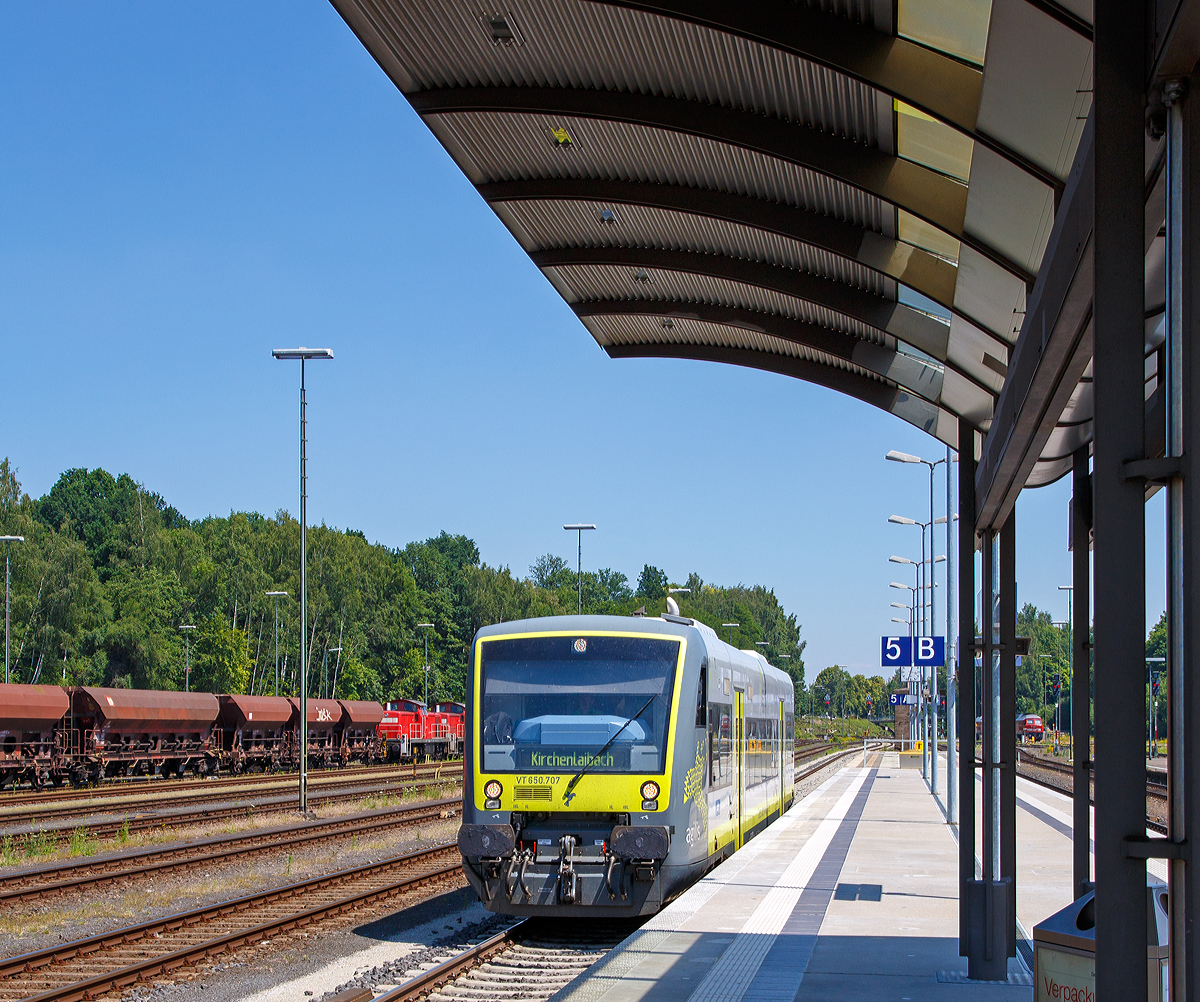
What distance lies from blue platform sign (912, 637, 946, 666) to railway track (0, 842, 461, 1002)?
1110 centimetres

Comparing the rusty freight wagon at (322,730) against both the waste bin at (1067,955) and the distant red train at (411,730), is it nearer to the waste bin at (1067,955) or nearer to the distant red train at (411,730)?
the distant red train at (411,730)

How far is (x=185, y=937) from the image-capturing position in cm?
1209

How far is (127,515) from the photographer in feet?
330

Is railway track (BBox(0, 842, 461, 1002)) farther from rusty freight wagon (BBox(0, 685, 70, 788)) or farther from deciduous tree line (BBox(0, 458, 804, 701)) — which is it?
deciduous tree line (BBox(0, 458, 804, 701))

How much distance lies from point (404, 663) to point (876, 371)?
94.7 meters

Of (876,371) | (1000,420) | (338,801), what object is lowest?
(338,801)

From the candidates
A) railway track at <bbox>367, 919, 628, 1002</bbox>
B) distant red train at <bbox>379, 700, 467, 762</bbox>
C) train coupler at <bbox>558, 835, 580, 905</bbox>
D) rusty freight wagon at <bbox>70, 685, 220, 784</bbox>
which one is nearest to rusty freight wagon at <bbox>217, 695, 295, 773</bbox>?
rusty freight wagon at <bbox>70, 685, 220, 784</bbox>

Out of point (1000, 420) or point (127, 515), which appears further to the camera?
point (127, 515)

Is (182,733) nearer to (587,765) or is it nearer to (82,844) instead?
(82,844)

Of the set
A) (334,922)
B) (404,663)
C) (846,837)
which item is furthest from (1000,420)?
(404,663)

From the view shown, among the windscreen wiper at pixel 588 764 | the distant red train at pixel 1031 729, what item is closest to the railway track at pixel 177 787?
the windscreen wiper at pixel 588 764

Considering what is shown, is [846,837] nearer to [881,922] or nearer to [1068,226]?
[881,922]

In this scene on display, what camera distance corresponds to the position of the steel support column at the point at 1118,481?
3.27 m

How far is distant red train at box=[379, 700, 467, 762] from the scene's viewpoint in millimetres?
50688
